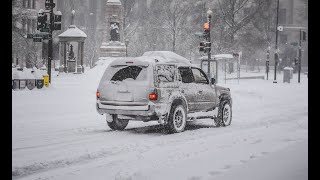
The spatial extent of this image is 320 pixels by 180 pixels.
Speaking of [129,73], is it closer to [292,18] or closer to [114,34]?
[114,34]

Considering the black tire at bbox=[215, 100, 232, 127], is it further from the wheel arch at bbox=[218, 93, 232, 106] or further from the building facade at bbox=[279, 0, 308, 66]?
the building facade at bbox=[279, 0, 308, 66]

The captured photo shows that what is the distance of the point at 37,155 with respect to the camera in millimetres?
8789

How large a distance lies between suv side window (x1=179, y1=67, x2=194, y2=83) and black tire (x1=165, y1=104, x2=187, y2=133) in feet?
2.71

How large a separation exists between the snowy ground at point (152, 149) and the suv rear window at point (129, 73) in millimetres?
1363

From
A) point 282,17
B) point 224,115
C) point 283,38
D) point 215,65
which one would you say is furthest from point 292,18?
point 224,115

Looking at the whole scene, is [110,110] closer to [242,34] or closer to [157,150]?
[157,150]

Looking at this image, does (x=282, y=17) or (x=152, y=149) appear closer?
(x=152, y=149)

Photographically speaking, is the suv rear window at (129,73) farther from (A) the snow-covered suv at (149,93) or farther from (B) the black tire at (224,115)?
(B) the black tire at (224,115)

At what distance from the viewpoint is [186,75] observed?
1284 centimetres

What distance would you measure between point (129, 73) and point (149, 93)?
34.1 inches

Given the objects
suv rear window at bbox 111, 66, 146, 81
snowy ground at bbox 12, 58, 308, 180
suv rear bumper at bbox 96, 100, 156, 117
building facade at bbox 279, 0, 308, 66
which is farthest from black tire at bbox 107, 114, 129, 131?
building facade at bbox 279, 0, 308, 66

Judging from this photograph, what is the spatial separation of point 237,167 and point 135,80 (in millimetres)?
4736

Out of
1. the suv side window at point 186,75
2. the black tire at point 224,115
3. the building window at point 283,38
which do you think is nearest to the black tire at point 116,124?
the suv side window at point 186,75
